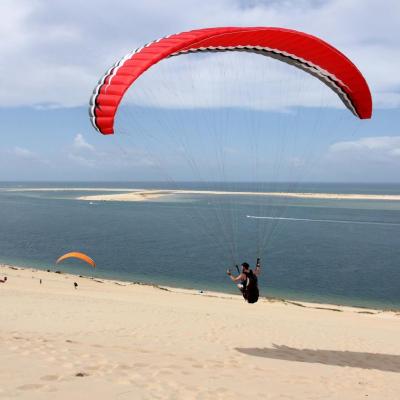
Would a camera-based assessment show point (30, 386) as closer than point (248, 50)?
Yes

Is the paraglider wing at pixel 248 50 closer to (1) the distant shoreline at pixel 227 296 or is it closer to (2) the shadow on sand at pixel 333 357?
(2) the shadow on sand at pixel 333 357

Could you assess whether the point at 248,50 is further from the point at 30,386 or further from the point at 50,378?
the point at 30,386

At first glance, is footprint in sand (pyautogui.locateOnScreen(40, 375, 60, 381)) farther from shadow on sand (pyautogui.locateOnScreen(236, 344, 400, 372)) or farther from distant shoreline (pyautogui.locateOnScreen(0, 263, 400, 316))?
distant shoreline (pyautogui.locateOnScreen(0, 263, 400, 316))

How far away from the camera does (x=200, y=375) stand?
6711 mm

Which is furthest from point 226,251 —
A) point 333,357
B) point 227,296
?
point 333,357

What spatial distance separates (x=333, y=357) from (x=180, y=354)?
3.82 meters

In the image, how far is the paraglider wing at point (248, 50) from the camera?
8.44 m

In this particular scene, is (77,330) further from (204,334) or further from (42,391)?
(42,391)

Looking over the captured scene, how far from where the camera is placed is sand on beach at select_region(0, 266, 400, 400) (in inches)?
230

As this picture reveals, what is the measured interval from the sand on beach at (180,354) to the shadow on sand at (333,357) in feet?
0.10

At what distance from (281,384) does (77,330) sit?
609cm

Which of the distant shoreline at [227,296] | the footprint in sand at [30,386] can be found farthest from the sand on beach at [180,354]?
the distant shoreline at [227,296]

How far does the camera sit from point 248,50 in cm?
1044

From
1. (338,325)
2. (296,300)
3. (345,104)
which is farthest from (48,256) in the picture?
(345,104)
